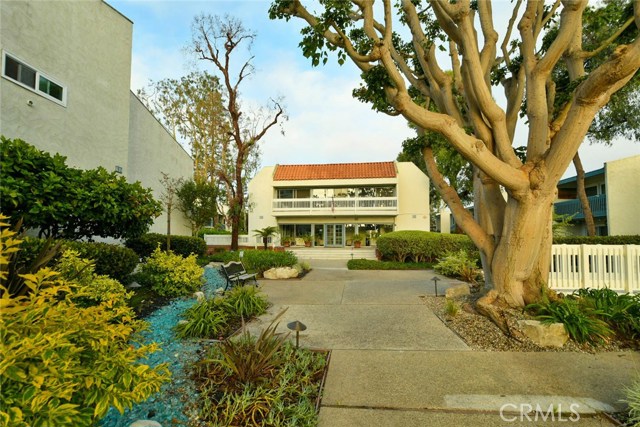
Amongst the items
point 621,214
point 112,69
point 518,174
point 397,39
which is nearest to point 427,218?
point 621,214

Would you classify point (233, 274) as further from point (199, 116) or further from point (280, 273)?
point (199, 116)

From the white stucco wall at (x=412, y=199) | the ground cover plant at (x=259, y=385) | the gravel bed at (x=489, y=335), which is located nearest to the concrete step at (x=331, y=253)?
the white stucco wall at (x=412, y=199)

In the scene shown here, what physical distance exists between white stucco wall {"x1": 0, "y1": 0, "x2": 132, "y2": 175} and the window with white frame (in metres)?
0.11

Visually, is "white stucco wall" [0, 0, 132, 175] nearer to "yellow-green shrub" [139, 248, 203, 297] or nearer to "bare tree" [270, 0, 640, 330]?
"yellow-green shrub" [139, 248, 203, 297]

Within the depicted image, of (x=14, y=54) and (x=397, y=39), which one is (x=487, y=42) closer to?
(x=397, y=39)

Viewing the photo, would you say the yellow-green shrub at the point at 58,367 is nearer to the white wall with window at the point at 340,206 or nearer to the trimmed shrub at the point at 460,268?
the trimmed shrub at the point at 460,268

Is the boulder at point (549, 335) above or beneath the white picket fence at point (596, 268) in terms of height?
beneath

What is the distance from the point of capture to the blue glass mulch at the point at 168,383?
264cm

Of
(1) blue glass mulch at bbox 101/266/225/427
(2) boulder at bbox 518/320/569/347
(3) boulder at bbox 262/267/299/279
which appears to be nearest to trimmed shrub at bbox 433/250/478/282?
→ (2) boulder at bbox 518/320/569/347

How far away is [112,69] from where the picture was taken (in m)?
9.59

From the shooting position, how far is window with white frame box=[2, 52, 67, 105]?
654 cm

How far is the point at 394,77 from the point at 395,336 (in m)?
4.35

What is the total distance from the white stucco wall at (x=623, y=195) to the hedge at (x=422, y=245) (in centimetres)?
1019

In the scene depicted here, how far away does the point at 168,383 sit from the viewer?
10.4ft
